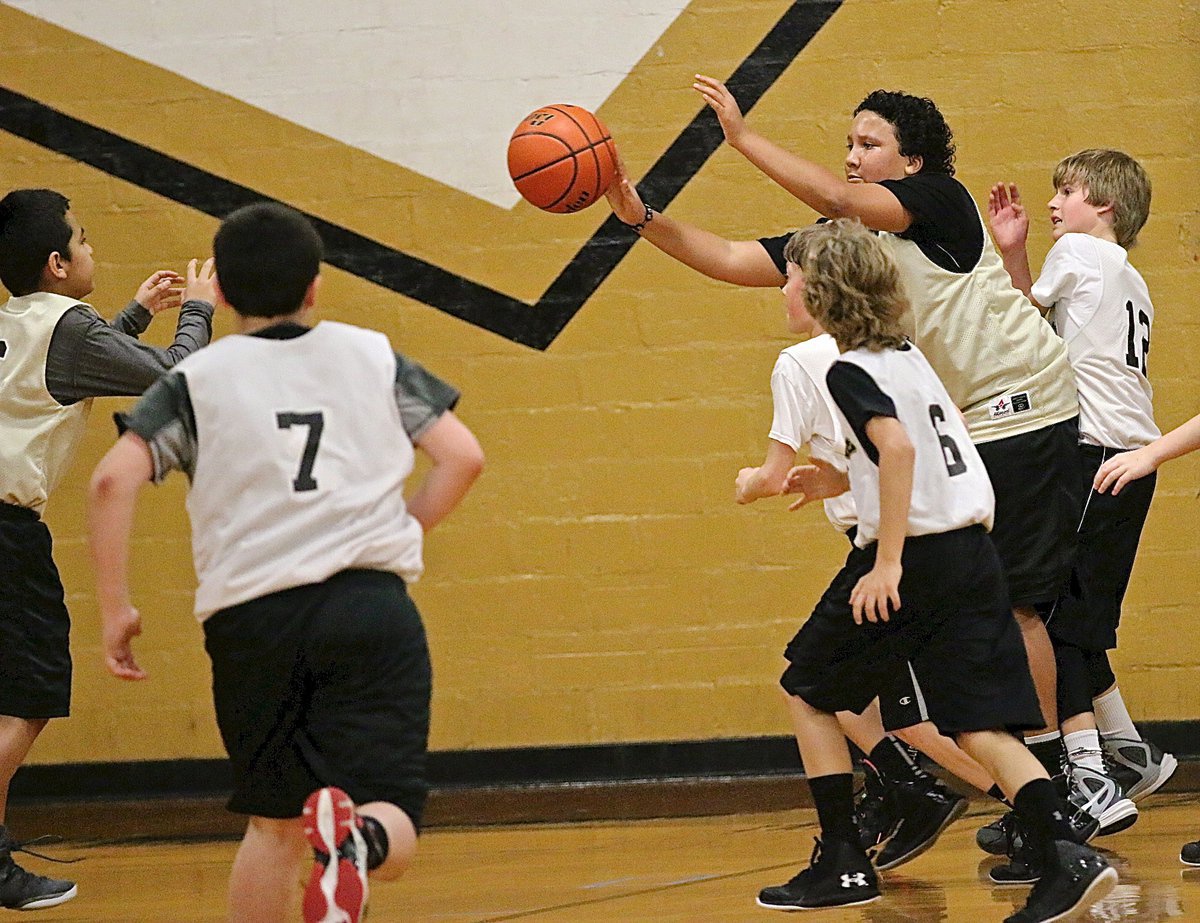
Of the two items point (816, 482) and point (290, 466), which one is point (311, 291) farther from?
point (816, 482)

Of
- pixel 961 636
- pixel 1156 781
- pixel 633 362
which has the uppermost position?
pixel 633 362

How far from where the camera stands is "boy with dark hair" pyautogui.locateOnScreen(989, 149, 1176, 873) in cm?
437

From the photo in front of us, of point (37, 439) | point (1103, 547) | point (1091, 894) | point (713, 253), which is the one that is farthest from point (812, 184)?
point (37, 439)

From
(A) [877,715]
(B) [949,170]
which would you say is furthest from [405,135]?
(A) [877,715]

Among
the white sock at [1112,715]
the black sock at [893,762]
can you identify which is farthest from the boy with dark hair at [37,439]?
the white sock at [1112,715]

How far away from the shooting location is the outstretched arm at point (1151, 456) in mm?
3727

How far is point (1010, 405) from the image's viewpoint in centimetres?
409

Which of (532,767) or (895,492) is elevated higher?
(895,492)

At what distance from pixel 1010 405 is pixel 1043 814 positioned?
125cm

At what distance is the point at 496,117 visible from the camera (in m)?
5.61

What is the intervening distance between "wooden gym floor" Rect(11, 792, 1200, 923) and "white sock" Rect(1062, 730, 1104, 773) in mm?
219

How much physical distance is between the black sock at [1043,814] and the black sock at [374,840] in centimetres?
132

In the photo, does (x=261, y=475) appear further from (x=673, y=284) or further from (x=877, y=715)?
(x=673, y=284)

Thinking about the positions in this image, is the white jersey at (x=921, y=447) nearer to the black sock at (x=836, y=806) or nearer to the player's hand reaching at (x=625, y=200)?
the black sock at (x=836, y=806)
